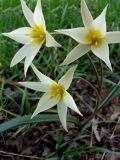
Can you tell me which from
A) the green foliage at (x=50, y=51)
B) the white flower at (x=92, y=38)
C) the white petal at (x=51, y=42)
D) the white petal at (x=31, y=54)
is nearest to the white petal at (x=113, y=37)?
the white flower at (x=92, y=38)

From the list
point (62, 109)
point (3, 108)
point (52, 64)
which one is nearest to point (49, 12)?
point (52, 64)

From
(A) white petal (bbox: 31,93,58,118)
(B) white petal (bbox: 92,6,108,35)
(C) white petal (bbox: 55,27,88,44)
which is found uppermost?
(B) white petal (bbox: 92,6,108,35)

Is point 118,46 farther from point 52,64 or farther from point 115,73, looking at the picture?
point 52,64

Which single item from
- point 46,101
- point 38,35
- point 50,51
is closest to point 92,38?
point 38,35

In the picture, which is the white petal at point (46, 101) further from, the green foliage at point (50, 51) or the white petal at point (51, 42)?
the white petal at point (51, 42)

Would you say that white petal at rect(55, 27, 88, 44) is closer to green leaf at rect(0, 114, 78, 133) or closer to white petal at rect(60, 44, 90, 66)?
white petal at rect(60, 44, 90, 66)

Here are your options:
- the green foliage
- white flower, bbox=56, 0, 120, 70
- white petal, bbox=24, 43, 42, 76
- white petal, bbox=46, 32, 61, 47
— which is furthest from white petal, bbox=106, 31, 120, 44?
the green foliage

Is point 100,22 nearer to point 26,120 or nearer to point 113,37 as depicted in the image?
point 113,37
